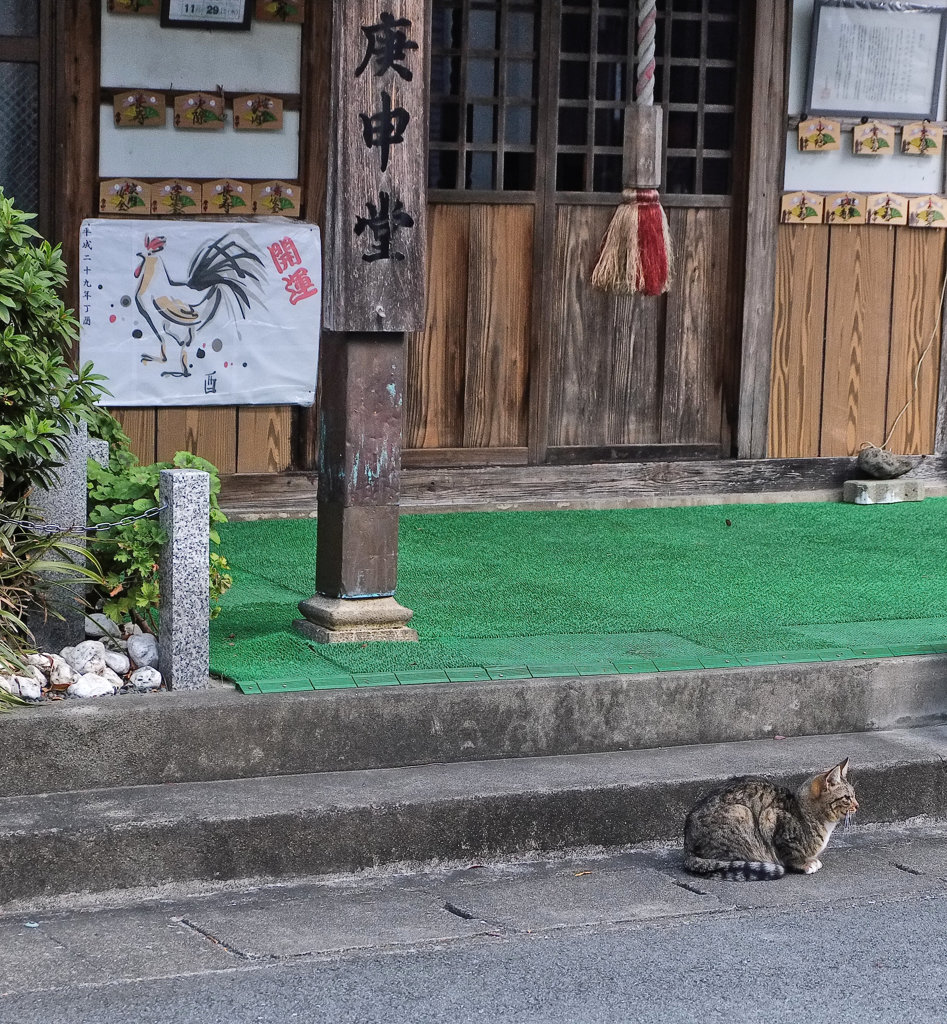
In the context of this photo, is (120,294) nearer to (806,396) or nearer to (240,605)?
(240,605)


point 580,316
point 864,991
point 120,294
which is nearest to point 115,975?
point 864,991

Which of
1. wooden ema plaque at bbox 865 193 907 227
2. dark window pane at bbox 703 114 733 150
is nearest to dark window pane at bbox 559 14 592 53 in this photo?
dark window pane at bbox 703 114 733 150

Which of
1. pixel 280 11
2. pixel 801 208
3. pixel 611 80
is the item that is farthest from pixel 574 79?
pixel 280 11

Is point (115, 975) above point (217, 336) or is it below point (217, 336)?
below

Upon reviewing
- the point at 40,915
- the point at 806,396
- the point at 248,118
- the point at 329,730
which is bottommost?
the point at 40,915

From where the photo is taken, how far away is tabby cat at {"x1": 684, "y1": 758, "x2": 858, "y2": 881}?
18.0 feet

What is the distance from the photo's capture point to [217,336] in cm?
869

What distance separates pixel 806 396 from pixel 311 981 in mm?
6209

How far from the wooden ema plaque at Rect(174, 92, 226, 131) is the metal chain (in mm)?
2930

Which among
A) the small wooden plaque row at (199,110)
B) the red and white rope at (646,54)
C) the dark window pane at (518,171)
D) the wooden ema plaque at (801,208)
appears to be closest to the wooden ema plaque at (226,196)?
the small wooden plaque row at (199,110)

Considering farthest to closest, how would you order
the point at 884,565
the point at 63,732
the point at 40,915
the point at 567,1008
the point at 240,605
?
the point at 884,565 → the point at 240,605 → the point at 63,732 → the point at 40,915 → the point at 567,1008

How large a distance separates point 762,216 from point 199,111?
3237 mm

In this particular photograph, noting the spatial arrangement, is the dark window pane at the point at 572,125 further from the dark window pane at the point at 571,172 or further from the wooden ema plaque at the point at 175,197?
the wooden ema plaque at the point at 175,197

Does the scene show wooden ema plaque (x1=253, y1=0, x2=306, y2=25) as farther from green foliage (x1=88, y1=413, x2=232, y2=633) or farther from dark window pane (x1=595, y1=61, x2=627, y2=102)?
green foliage (x1=88, y1=413, x2=232, y2=633)
